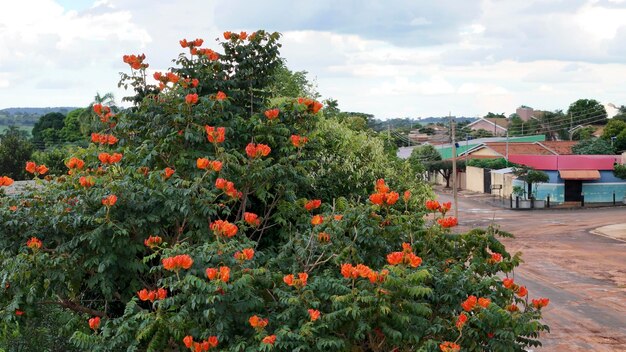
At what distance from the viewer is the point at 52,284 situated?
816 centimetres

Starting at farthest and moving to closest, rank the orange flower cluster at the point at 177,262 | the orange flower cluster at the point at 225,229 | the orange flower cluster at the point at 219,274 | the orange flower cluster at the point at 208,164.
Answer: the orange flower cluster at the point at 208,164, the orange flower cluster at the point at 225,229, the orange flower cluster at the point at 177,262, the orange flower cluster at the point at 219,274

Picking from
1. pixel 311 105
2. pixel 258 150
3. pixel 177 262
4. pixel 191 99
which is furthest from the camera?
pixel 311 105

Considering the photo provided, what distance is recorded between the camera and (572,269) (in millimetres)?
30406

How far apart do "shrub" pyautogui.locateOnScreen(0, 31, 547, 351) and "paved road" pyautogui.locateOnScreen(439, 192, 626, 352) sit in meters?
4.56

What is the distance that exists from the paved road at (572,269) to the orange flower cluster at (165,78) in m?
5.85

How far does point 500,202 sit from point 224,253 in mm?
51990

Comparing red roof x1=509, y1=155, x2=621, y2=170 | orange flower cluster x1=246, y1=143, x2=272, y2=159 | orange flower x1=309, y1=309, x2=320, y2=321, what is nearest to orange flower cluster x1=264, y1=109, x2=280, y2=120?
orange flower cluster x1=246, y1=143, x2=272, y2=159

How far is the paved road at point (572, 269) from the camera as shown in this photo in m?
20.1

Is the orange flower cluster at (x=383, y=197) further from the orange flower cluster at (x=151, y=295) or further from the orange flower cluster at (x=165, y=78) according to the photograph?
the orange flower cluster at (x=165, y=78)

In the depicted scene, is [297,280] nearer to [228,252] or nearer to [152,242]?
[228,252]

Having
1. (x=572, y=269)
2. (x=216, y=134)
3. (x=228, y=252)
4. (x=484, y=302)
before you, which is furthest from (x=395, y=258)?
(x=572, y=269)

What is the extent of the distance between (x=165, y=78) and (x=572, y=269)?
24056 millimetres

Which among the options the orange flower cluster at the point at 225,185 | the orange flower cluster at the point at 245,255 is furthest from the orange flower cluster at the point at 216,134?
the orange flower cluster at the point at 245,255

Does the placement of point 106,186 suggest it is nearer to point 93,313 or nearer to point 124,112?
point 93,313
